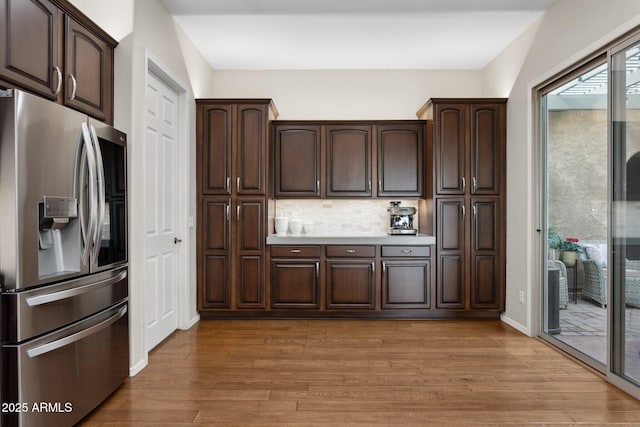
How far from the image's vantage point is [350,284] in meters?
4.58

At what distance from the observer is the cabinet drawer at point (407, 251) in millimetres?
4559

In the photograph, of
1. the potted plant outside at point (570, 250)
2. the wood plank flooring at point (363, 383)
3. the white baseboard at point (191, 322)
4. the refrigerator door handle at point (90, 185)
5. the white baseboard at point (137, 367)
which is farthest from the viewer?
the white baseboard at point (191, 322)

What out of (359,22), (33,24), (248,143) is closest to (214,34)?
(248,143)

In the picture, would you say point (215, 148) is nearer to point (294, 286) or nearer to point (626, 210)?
point (294, 286)

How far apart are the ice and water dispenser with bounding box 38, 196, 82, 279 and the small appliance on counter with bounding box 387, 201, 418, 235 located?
336cm

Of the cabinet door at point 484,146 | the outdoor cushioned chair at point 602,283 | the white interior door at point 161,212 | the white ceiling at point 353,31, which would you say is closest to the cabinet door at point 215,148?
the white interior door at point 161,212

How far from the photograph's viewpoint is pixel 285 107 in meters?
5.24

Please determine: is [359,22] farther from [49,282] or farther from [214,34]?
[49,282]

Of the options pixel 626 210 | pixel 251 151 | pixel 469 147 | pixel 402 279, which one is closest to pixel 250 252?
pixel 251 151

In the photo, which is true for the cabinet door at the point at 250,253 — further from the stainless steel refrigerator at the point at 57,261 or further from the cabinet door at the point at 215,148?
the stainless steel refrigerator at the point at 57,261

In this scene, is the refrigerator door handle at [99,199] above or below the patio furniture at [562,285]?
above

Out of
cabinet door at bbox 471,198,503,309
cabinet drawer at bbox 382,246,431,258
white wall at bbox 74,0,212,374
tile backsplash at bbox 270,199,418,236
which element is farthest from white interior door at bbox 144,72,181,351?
cabinet door at bbox 471,198,503,309

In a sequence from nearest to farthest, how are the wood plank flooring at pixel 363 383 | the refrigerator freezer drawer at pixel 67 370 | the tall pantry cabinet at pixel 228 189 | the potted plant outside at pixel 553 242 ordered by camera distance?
the refrigerator freezer drawer at pixel 67 370 < the wood plank flooring at pixel 363 383 < the potted plant outside at pixel 553 242 < the tall pantry cabinet at pixel 228 189

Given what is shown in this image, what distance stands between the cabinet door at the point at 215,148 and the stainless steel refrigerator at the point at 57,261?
1846 mm
